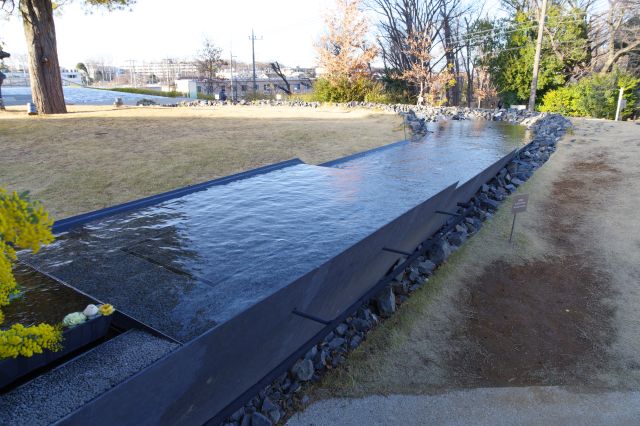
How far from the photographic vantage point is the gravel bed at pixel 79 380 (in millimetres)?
1419

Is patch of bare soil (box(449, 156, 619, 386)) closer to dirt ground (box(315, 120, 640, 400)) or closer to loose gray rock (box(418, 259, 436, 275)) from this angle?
dirt ground (box(315, 120, 640, 400))

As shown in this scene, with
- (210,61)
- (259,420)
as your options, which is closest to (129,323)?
(259,420)

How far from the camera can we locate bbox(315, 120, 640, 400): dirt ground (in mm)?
2973

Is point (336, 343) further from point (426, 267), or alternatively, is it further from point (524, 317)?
point (524, 317)

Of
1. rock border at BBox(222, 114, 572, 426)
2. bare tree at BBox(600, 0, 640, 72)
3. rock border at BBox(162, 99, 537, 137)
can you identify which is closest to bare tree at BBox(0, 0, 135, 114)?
rock border at BBox(162, 99, 537, 137)

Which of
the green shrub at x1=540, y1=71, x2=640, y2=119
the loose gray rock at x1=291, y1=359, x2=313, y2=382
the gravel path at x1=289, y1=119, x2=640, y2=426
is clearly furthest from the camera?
the green shrub at x1=540, y1=71, x2=640, y2=119

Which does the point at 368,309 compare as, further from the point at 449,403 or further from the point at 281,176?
the point at 281,176

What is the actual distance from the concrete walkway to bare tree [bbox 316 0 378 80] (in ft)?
62.2

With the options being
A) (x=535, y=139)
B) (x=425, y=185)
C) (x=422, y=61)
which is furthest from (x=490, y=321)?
(x=422, y=61)

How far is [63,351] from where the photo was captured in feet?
5.76

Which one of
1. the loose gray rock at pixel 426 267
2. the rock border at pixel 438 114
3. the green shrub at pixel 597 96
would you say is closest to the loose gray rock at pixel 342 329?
the loose gray rock at pixel 426 267

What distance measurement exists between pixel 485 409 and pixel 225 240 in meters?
2.12

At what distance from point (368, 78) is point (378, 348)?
780 inches

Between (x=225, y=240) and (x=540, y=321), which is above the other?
(x=225, y=240)
